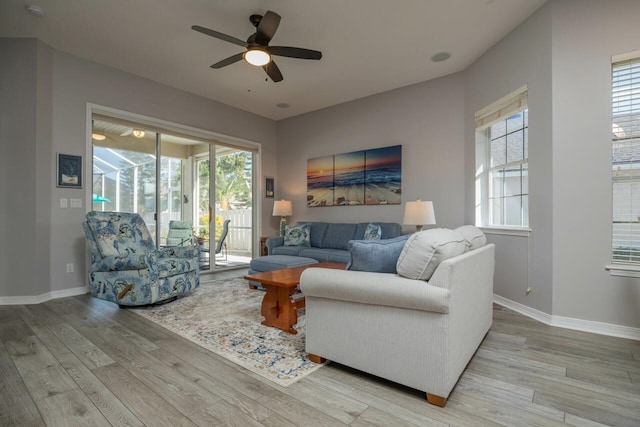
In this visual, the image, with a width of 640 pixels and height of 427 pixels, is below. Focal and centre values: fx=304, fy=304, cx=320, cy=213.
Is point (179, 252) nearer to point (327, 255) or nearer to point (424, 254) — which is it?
point (327, 255)

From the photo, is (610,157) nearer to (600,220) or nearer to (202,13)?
(600,220)

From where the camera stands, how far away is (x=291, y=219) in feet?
20.3

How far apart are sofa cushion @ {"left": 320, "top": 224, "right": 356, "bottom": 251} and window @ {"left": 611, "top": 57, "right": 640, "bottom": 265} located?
9.90 feet

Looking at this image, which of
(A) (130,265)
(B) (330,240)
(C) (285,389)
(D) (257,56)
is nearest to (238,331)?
(C) (285,389)

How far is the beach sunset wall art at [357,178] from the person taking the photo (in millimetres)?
4789

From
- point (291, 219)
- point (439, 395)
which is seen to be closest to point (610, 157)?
point (439, 395)

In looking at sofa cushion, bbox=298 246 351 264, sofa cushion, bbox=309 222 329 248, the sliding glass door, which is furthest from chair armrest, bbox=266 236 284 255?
the sliding glass door

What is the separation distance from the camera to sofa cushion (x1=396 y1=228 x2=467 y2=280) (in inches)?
63.5

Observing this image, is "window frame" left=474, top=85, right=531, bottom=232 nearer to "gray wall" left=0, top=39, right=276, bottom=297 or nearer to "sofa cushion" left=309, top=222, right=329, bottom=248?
"sofa cushion" left=309, top=222, right=329, bottom=248

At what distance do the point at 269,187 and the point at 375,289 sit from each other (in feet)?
15.9

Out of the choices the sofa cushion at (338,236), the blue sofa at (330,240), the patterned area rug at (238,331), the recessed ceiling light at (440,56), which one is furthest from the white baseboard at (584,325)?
the recessed ceiling light at (440,56)

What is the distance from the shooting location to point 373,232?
439cm

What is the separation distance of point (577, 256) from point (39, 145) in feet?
18.6

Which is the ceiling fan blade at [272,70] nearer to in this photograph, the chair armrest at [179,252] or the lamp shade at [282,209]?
the chair armrest at [179,252]
